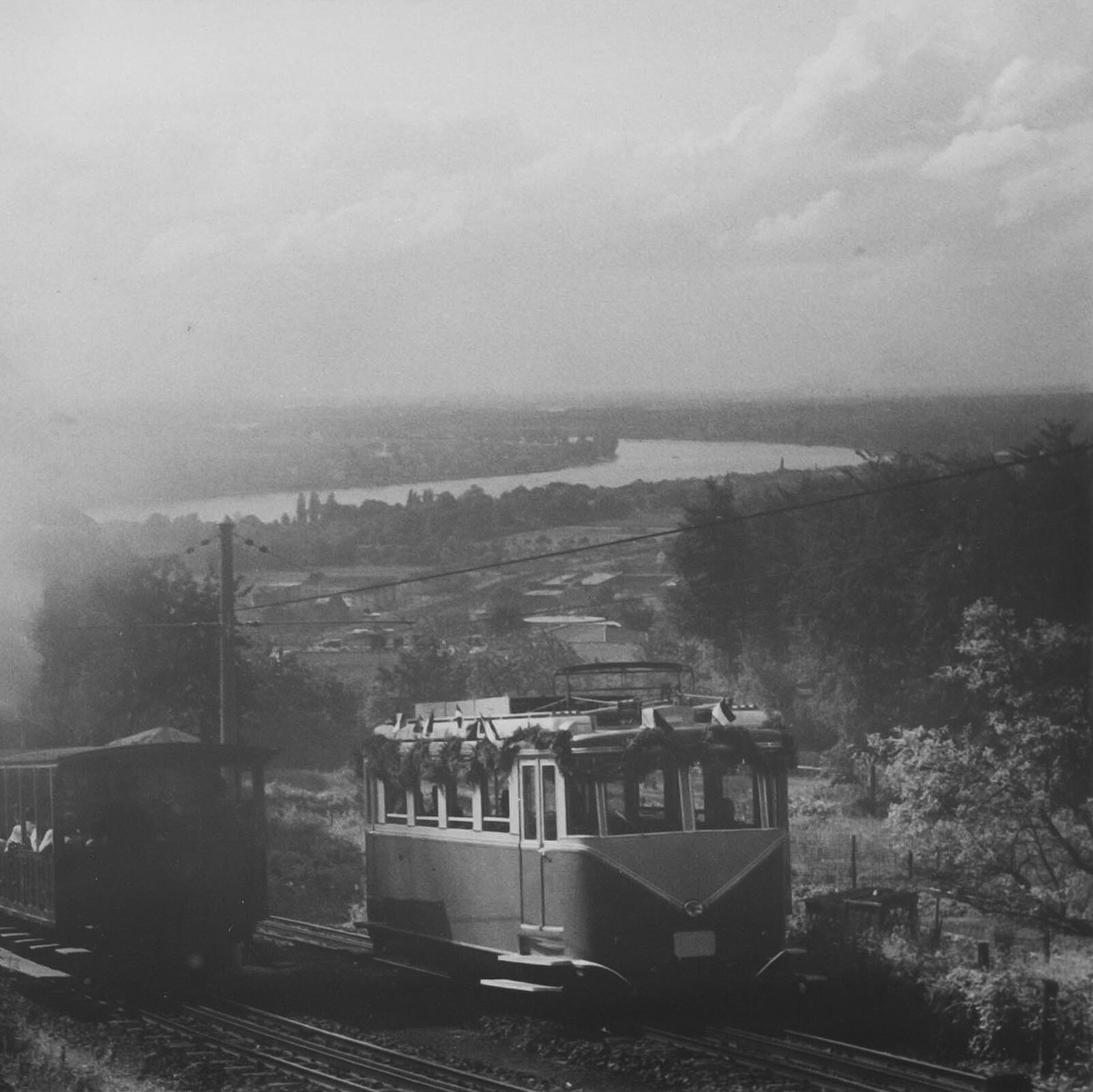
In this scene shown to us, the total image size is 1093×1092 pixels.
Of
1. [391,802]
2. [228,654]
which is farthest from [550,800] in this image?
[228,654]

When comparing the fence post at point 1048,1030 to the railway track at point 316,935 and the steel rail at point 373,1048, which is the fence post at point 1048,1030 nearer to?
the steel rail at point 373,1048

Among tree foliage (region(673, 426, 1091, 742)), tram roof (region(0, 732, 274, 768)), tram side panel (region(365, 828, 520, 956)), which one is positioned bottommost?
tram side panel (region(365, 828, 520, 956))

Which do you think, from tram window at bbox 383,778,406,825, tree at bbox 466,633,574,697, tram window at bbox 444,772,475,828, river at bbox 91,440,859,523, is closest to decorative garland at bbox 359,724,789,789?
tram window at bbox 444,772,475,828

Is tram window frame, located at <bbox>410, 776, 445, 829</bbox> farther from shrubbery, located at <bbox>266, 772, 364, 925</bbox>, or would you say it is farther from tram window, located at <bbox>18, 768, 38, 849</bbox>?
shrubbery, located at <bbox>266, 772, 364, 925</bbox>

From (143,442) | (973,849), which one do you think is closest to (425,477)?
(143,442)

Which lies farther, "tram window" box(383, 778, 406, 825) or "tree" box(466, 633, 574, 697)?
"tree" box(466, 633, 574, 697)

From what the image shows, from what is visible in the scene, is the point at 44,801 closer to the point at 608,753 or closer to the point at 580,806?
the point at 580,806
